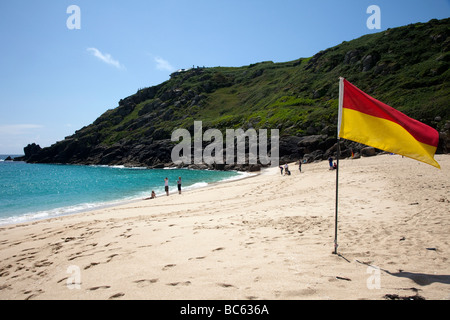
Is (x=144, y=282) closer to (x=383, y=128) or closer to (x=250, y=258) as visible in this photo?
(x=250, y=258)

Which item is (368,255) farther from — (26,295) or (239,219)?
(26,295)

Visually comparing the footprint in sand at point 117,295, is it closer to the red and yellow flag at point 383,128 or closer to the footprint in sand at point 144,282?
the footprint in sand at point 144,282

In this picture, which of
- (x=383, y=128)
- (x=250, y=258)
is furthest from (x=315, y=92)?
(x=250, y=258)

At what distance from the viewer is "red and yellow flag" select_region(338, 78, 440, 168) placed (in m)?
5.10

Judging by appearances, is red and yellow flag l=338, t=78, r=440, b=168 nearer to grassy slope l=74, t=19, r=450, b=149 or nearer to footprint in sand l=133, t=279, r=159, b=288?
footprint in sand l=133, t=279, r=159, b=288

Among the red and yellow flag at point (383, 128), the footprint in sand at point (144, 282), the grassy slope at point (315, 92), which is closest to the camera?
the footprint in sand at point (144, 282)

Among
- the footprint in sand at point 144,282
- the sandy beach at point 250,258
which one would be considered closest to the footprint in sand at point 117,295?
the sandy beach at point 250,258

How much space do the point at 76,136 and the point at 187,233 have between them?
14432 centimetres

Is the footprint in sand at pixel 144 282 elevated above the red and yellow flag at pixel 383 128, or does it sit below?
below

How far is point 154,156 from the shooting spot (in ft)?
294

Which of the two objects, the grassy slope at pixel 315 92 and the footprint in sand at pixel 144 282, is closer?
the footprint in sand at pixel 144 282

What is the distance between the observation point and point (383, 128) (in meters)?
5.39

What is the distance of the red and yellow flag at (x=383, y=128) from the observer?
16.7 feet
